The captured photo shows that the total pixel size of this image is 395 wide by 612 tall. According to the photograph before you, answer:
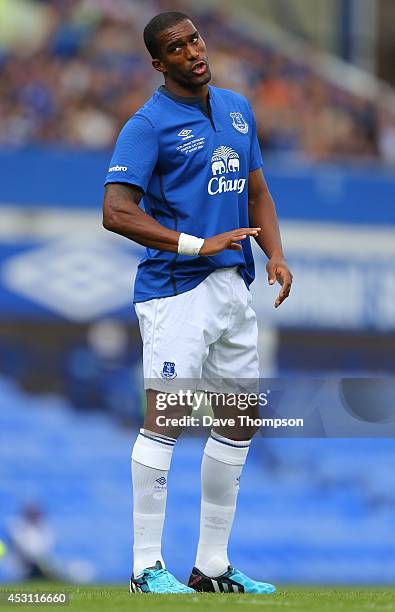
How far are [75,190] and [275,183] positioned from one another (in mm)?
2039

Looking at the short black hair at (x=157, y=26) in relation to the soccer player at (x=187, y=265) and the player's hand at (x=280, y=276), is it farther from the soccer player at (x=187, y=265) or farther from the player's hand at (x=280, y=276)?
the player's hand at (x=280, y=276)

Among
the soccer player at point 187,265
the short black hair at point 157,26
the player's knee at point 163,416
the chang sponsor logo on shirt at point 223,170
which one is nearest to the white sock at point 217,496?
the soccer player at point 187,265

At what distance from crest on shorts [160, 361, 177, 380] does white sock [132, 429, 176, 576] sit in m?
0.21

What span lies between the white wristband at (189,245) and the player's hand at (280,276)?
0.40 metres

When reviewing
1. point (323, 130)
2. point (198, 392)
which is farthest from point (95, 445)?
point (198, 392)

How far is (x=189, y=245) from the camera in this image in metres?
4.74

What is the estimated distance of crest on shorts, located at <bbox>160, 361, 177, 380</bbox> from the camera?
4883mm

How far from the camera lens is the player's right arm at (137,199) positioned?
475 cm

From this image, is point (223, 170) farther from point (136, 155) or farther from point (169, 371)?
point (169, 371)

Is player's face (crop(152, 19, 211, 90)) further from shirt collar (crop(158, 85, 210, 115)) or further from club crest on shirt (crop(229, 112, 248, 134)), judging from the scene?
club crest on shirt (crop(229, 112, 248, 134))

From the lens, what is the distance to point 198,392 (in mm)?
5090

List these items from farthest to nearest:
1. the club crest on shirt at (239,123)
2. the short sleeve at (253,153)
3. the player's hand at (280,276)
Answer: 1. the short sleeve at (253,153)
2. the club crest on shirt at (239,123)
3. the player's hand at (280,276)

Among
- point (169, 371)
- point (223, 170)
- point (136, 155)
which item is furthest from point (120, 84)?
point (169, 371)

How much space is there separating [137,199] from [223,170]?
0.36 meters
